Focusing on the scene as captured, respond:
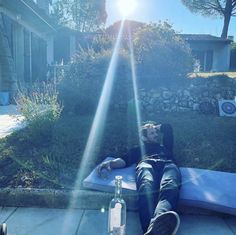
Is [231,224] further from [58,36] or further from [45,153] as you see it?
[58,36]

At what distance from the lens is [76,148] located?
14.6 feet

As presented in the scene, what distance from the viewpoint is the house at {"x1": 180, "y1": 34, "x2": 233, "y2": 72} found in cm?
2298

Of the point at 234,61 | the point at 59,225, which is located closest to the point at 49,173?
the point at 59,225

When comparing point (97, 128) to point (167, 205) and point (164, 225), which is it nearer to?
point (167, 205)

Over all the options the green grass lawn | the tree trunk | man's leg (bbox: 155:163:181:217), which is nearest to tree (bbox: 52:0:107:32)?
the tree trunk

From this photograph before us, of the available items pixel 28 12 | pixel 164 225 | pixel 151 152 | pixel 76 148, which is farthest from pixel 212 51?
pixel 164 225

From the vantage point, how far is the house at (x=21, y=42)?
10750 mm

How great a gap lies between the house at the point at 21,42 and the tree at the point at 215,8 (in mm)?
12150

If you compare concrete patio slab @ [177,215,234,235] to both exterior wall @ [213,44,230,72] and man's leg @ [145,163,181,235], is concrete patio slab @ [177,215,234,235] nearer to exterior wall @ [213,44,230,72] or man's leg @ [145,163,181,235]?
man's leg @ [145,163,181,235]

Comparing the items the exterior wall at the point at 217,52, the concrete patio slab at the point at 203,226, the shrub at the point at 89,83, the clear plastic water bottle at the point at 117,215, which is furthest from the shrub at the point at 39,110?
the exterior wall at the point at 217,52

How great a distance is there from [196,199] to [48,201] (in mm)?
1398

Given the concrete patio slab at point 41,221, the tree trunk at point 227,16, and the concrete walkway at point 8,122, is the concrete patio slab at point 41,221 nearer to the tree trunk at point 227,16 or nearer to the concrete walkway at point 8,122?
the concrete walkway at point 8,122

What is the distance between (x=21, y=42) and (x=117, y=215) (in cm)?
1213

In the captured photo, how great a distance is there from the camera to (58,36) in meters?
21.6
